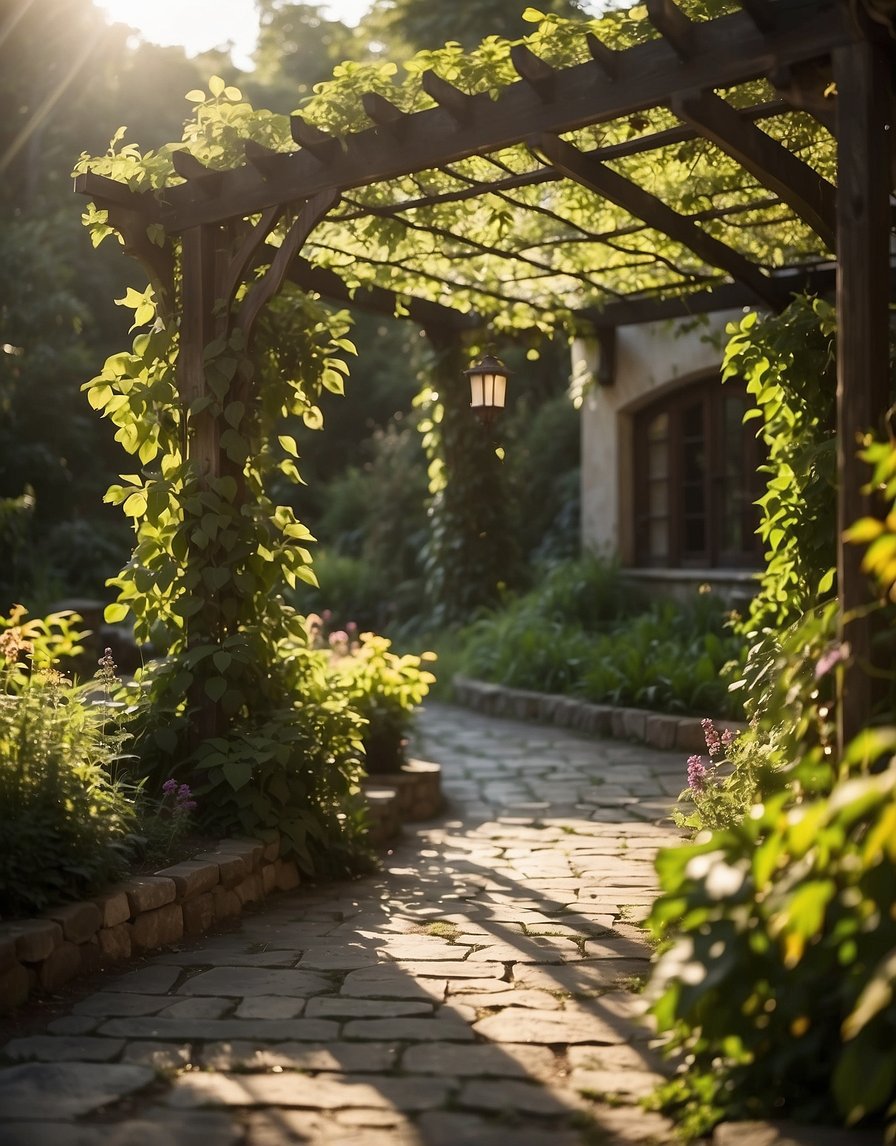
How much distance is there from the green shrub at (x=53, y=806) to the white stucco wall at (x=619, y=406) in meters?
7.64

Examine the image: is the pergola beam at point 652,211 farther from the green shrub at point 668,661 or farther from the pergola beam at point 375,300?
the green shrub at point 668,661

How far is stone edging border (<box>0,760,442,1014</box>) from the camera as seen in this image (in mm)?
3641

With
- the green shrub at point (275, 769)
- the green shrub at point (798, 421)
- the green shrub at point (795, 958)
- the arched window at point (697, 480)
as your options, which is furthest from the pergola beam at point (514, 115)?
the arched window at point (697, 480)

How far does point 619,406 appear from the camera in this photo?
11.9 m

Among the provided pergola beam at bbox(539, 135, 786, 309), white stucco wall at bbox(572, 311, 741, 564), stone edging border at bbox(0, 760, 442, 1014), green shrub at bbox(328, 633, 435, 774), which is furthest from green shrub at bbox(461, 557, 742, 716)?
stone edging border at bbox(0, 760, 442, 1014)

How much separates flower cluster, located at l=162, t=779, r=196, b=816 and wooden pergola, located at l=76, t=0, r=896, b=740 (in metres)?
1.41

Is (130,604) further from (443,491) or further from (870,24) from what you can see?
(443,491)

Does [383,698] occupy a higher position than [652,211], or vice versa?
[652,211]

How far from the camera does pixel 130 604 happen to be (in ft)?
18.8

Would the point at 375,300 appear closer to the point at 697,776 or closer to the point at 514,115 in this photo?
the point at 514,115

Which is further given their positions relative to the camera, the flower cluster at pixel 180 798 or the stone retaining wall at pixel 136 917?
the flower cluster at pixel 180 798

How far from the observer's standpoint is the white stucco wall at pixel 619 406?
11.2 meters

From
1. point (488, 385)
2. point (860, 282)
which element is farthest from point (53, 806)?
point (488, 385)

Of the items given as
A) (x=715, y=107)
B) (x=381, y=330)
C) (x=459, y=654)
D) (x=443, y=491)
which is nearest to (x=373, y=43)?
→ (x=381, y=330)
